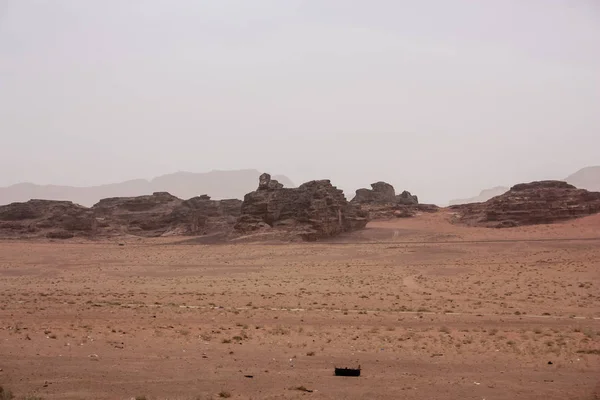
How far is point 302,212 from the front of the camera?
6412 cm

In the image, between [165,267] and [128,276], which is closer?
[128,276]

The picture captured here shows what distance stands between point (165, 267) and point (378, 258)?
55.4 feet

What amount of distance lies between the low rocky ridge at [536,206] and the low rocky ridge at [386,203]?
11.4 m

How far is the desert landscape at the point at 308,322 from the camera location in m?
10.5

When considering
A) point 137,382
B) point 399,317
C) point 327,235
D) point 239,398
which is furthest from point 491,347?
point 327,235

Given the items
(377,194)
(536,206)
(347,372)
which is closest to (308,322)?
(347,372)

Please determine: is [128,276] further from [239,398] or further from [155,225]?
[155,225]

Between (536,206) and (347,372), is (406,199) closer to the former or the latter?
(536,206)

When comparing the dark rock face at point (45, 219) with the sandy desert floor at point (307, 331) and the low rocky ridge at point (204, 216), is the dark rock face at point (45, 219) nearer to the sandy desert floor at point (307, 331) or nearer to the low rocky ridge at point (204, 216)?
the low rocky ridge at point (204, 216)

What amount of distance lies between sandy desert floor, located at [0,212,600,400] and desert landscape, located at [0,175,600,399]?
0.22ft

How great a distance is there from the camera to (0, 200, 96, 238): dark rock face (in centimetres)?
7375

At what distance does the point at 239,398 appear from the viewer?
9.55 meters

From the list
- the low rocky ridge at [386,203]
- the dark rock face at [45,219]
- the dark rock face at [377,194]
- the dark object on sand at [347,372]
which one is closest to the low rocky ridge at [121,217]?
the dark rock face at [45,219]

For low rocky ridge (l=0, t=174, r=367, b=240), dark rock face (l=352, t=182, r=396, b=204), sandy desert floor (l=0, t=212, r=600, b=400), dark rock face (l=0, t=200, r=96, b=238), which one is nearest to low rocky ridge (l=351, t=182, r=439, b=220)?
dark rock face (l=352, t=182, r=396, b=204)
